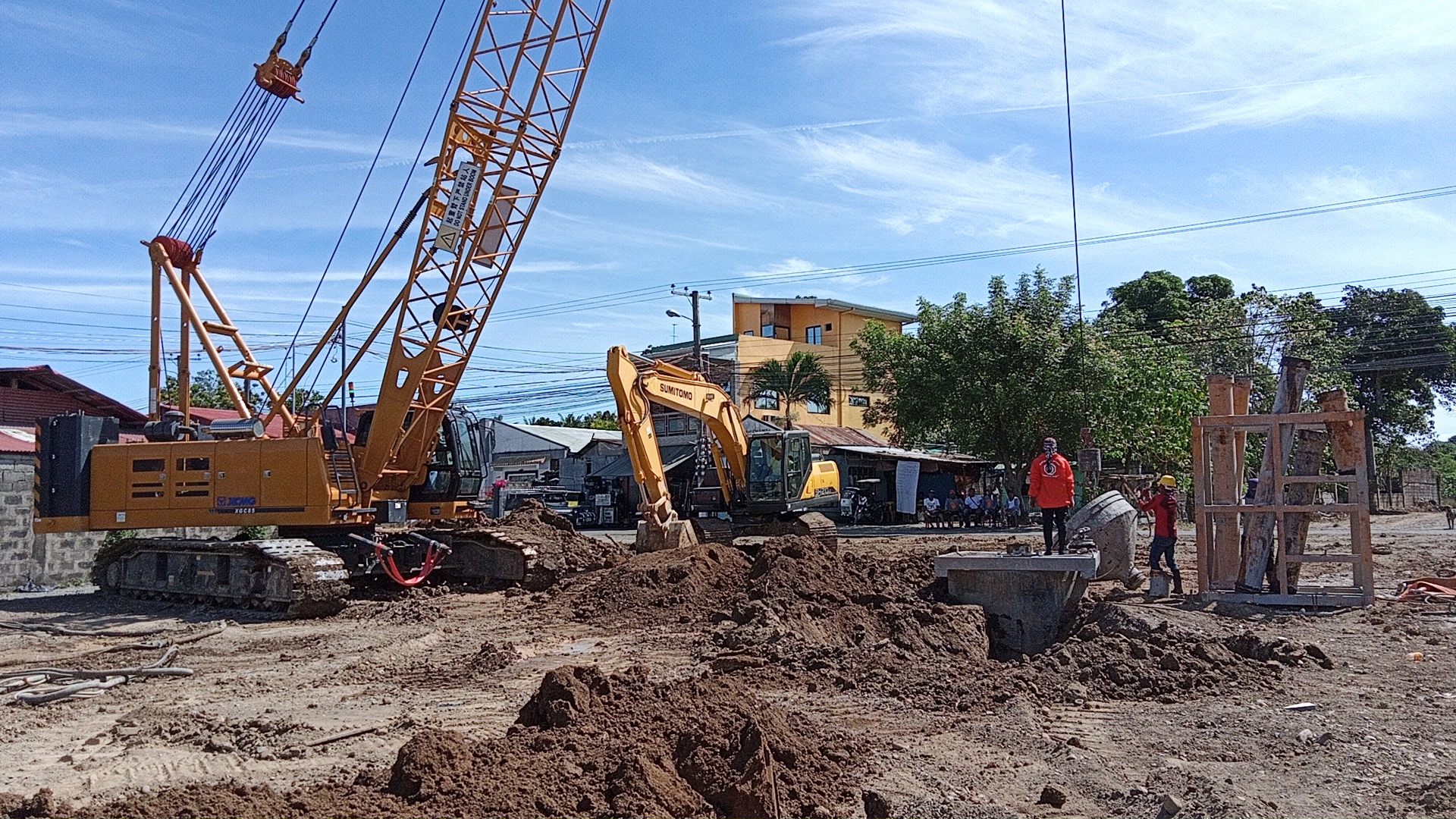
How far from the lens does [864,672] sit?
8578mm

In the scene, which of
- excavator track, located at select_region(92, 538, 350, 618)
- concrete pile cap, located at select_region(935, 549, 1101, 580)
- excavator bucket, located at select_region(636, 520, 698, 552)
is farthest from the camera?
excavator bucket, located at select_region(636, 520, 698, 552)

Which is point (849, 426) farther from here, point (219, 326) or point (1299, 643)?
point (1299, 643)

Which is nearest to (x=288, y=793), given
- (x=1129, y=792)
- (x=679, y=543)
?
(x=1129, y=792)

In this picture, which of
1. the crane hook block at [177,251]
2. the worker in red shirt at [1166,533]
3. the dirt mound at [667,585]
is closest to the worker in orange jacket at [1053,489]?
the worker in red shirt at [1166,533]

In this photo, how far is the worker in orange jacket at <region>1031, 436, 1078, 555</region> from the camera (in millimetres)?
11398

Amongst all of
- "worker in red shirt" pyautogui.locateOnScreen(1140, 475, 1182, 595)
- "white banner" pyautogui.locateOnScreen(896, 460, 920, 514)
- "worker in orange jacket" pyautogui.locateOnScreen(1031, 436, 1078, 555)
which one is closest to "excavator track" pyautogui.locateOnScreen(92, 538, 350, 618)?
"worker in orange jacket" pyautogui.locateOnScreen(1031, 436, 1078, 555)

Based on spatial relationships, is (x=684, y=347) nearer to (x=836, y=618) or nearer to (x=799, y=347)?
(x=799, y=347)

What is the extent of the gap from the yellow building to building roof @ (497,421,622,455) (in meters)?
4.52

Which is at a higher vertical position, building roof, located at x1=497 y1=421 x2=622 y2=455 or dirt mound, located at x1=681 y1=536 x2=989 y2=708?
building roof, located at x1=497 y1=421 x2=622 y2=455

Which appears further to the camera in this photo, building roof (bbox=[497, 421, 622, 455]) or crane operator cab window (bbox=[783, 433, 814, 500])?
building roof (bbox=[497, 421, 622, 455])

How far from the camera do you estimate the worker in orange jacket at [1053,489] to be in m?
11.4

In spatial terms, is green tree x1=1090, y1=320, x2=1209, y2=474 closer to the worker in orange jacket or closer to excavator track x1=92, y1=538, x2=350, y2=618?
the worker in orange jacket

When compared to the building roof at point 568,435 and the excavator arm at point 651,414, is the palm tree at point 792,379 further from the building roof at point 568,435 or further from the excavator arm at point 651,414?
the excavator arm at point 651,414

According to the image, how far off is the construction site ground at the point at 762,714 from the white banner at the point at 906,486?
2285 centimetres
